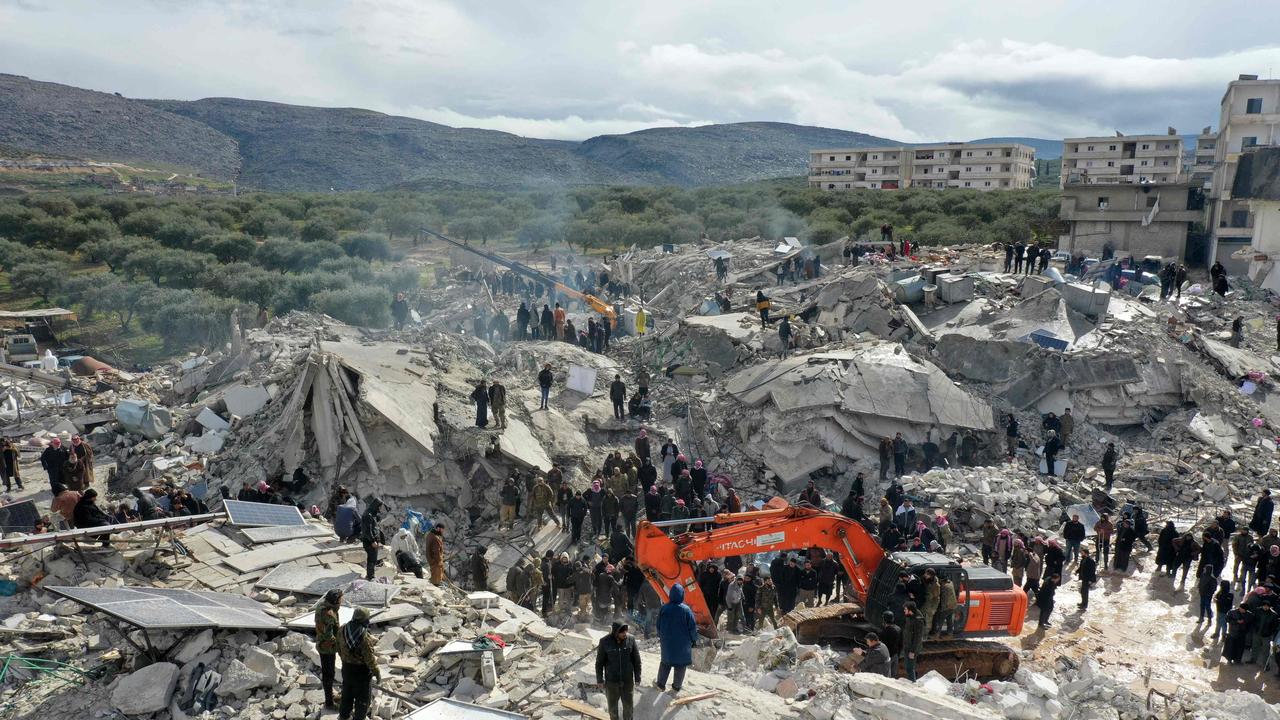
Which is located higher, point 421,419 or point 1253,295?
point 1253,295

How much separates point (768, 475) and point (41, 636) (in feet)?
39.7

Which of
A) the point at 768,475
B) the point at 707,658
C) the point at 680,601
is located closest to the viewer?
the point at 680,601

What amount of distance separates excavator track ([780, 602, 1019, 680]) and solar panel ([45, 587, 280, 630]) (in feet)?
20.1

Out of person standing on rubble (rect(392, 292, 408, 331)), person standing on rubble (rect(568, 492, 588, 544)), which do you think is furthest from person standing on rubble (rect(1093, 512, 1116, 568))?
person standing on rubble (rect(392, 292, 408, 331))

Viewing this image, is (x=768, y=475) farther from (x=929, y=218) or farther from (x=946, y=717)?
(x=929, y=218)

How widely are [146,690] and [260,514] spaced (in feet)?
12.5

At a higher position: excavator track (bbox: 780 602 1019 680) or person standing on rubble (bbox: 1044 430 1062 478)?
person standing on rubble (bbox: 1044 430 1062 478)

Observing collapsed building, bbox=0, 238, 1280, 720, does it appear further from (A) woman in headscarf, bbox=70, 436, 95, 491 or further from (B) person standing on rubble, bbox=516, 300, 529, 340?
(A) woman in headscarf, bbox=70, 436, 95, 491

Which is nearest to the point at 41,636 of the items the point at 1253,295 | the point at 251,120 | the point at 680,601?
the point at 680,601

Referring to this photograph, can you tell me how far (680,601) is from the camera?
7.82 meters

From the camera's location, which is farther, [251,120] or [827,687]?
[251,120]

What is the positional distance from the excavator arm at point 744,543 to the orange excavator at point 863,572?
0.04 feet

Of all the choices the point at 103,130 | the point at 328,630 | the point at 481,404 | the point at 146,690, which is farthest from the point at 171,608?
the point at 103,130

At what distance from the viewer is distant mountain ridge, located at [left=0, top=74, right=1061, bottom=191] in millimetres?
90062
